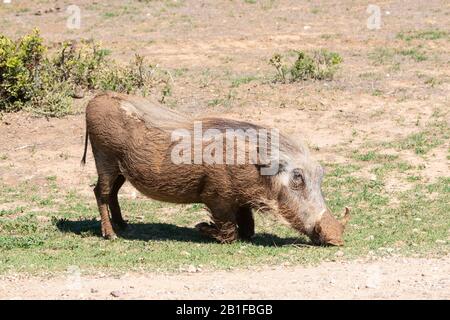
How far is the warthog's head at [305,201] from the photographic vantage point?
8430 mm

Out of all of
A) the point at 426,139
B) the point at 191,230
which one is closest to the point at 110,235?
the point at 191,230

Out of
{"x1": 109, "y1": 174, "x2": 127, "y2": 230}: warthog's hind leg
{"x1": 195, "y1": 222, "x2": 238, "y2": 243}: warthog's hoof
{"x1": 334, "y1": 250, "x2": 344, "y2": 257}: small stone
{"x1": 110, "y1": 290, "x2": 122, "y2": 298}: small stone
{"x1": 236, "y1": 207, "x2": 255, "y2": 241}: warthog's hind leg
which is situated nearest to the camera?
{"x1": 110, "y1": 290, "x2": 122, "y2": 298}: small stone

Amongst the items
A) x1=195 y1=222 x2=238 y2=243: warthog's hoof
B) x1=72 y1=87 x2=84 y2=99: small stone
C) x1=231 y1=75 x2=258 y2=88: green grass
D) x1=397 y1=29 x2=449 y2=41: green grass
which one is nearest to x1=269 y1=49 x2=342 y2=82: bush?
x1=231 y1=75 x2=258 y2=88: green grass

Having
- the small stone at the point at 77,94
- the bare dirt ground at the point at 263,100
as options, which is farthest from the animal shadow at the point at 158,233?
the small stone at the point at 77,94

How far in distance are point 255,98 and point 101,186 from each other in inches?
199

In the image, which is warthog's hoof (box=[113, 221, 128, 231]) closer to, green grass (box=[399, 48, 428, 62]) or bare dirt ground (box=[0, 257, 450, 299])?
bare dirt ground (box=[0, 257, 450, 299])

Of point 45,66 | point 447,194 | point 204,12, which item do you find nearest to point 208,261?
point 447,194

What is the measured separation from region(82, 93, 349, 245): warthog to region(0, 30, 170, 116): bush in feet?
15.1

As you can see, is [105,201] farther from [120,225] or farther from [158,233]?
[158,233]

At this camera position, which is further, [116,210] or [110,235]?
[116,210]

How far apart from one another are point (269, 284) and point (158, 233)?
2305 mm

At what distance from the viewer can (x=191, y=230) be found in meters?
9.45

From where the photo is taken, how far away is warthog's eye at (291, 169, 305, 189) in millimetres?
8453

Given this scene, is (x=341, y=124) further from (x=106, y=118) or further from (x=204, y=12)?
(x=204, y=12)
